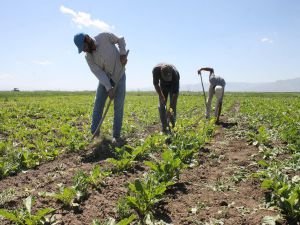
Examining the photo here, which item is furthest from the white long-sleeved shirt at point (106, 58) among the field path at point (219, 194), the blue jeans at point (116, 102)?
the field path at point (219, 194)

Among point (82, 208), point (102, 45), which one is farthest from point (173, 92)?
point (82, 208)

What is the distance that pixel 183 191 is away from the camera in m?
4.34

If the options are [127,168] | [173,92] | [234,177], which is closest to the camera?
[234,177]

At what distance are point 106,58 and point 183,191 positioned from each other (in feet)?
11.4

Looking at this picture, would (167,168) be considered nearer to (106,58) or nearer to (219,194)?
(219,194)

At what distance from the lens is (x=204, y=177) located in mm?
4895

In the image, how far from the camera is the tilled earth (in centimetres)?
352

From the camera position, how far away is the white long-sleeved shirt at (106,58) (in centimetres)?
688

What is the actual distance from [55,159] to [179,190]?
8.60ft

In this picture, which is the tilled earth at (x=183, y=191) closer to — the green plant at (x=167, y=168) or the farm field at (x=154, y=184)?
the farm field at (x=154, y=184)

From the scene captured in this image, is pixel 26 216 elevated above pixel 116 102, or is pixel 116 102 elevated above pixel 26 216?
pixel 116 102

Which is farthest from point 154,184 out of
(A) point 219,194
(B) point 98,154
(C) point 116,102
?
(C) point 116,102

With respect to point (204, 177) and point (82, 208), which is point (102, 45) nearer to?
point (204, 177)

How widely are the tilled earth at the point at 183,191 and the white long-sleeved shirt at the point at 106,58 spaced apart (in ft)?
4.78
